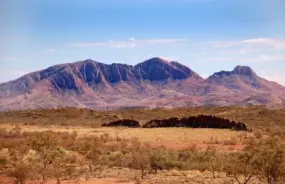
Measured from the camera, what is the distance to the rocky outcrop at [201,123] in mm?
59572

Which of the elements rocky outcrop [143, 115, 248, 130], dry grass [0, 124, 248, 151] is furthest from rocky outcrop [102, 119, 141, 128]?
dry grass [0, 124, 248, 151]

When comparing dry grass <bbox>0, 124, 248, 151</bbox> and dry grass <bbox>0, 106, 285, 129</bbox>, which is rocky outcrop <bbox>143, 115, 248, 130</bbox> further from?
dry grass <bbox>0, 106, 285, 129</bbox>

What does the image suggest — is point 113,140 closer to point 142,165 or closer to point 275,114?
point 142,165

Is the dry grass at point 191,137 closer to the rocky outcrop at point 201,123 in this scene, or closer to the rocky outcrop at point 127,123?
the rocky outcrop at point 201,123

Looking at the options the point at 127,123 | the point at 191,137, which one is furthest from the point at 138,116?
the point at 191,137

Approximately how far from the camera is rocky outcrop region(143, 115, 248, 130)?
5957 cm

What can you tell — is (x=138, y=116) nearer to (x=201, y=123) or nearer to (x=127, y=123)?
(x=127, y=123)

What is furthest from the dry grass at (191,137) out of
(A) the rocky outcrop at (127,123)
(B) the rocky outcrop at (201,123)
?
(A) the rocky outcrop at (127,123)

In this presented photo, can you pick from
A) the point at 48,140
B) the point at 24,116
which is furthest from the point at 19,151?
the point at 24,116

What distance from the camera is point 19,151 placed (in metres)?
32.4

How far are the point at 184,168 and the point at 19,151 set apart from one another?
1192cm

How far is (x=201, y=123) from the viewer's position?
6203 centimetres

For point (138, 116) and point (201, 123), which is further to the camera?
point (138, 116)

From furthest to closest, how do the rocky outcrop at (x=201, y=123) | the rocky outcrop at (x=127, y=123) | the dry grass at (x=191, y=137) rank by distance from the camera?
1. the rocky outcrop at (x=127, y=123)
2. the rocky outcrop at (x=201, y=123)
3. the dry grass at (x=191, y=137)
